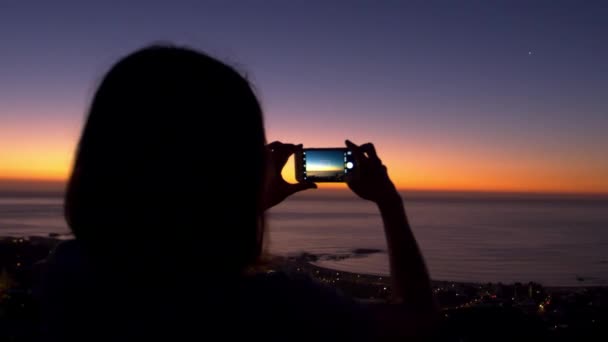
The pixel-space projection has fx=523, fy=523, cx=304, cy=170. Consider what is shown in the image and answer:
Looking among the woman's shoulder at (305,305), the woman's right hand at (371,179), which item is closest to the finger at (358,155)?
the woman's right hand at (371,179)

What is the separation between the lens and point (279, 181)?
5.17ft

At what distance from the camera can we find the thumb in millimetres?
1573

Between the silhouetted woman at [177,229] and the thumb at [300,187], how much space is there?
24.4 inches

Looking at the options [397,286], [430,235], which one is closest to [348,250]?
[430,235]

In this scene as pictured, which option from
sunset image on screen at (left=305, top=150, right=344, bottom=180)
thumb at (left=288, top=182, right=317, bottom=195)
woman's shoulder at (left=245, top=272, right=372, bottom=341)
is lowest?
woman's shoulder at (left=245, top=272, right=372, bottom=341)

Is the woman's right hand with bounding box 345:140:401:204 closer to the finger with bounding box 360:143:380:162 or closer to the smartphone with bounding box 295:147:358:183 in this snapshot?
the finger with bounding box 360:143:380:162

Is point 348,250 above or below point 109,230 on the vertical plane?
below

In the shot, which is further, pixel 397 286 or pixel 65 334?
pixel 397 286

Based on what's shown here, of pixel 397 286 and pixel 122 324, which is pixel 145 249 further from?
pixel 397 286

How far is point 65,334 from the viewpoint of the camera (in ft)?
3.01

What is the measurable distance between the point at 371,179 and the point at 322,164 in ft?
1.51

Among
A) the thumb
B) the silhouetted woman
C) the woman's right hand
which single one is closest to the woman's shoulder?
the silhouetted woman

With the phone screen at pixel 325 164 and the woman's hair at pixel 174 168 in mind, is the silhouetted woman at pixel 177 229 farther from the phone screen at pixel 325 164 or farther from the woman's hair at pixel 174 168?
the phone screen at pixel 325 164

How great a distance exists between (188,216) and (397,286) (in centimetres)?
46
